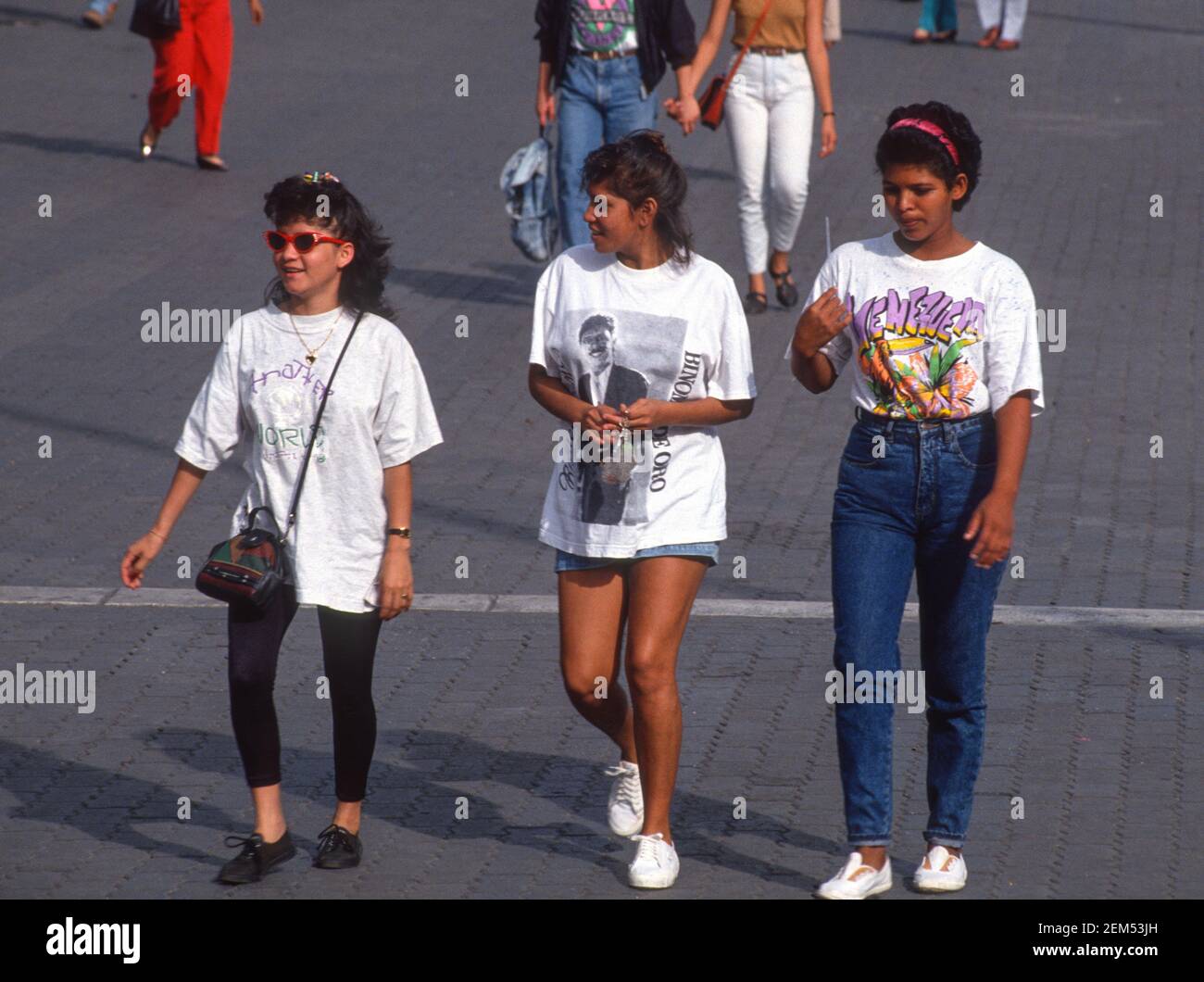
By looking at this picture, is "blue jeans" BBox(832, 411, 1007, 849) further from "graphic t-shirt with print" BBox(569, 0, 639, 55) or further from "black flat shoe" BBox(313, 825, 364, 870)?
"graphic t-shirt with print" BBox(569, 0, 639, 55)

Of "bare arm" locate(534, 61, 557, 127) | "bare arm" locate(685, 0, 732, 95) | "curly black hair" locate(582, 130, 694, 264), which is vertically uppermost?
"bare arm" locate(685, 0, 732, 95)

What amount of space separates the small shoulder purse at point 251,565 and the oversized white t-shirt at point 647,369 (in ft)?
1.85

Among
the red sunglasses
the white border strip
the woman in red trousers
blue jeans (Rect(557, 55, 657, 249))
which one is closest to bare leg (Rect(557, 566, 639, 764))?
the red sunglasses

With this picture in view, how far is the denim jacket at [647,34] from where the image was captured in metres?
10.6

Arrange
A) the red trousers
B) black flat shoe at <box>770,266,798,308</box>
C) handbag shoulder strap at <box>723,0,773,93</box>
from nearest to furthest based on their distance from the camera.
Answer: handbag shoulder strap at <box>723,0,773,93</box>
black flat shoe at <box>770,266,798,308</box>
the red trousers

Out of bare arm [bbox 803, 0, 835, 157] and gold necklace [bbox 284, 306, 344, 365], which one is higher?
bare arm [bbox 803, 0, 835, 157]

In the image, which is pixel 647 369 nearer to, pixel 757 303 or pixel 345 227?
pixel 345 227

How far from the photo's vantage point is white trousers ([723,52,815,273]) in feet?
36.2

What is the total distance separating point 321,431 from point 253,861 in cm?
106

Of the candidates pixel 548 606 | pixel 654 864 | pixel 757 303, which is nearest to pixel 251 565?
pixel 654 864
